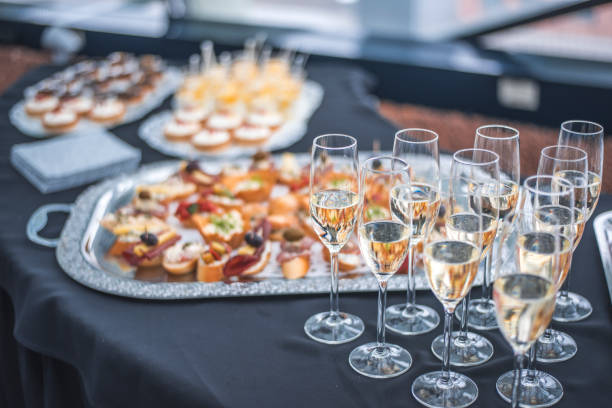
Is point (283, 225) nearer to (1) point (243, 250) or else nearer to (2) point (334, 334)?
(1) point (243, 250)

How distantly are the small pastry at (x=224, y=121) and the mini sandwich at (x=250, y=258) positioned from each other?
1.09 m

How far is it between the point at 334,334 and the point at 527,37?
359 cm

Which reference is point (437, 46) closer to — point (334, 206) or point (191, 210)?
point (191, 210)

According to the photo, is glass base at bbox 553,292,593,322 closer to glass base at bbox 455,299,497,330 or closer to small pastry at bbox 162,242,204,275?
glass base at bbox 455,299,497,330

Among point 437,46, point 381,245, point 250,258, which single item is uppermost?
point 381,245

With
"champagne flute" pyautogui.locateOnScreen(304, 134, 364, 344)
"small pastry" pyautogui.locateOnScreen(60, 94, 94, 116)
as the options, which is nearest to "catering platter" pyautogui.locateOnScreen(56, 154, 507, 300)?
"champagne flute" pyautogui.locateOnScreen(304, 134, 364, 344)

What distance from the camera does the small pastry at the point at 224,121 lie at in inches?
105

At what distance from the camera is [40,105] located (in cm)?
279

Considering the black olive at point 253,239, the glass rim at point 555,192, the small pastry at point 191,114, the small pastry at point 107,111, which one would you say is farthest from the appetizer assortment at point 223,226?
the small pastry at point 107,111

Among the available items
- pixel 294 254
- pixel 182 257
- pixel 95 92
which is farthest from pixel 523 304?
pixel 95 92

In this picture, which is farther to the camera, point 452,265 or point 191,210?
point 191,210

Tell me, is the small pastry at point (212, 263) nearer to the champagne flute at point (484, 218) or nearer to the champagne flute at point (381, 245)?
the champagne flute at point (381, 245)

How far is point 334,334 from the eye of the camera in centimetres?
132

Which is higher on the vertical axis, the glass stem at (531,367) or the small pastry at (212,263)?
the glass stem at (531,367)
